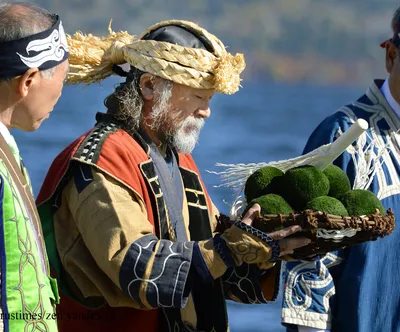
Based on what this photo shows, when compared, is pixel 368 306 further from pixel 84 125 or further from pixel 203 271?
pixel 84 125

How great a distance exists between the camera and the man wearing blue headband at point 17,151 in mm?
2670

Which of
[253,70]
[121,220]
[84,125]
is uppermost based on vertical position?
[253,70]

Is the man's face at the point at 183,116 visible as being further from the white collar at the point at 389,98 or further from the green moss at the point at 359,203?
the white collar at the point at 389,98

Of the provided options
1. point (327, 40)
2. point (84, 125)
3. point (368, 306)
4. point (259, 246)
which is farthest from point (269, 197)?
point (327, 40)

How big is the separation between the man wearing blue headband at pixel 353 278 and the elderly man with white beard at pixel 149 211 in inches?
11.0

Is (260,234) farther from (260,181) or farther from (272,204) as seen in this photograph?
(260,181)

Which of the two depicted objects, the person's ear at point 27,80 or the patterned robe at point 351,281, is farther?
the patterned robe at point 351,281

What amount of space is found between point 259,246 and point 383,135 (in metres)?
1.04

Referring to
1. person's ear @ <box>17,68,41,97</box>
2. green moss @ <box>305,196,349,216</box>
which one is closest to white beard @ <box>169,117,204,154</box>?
green moss @ <box>305,196,349,216</box>

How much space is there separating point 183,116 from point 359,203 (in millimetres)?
652

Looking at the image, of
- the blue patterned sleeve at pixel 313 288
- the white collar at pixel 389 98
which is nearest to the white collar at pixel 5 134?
the blue patterned sleeve at pixel 313 288

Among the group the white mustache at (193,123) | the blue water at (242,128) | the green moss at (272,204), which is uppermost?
the blue water at (242,128)

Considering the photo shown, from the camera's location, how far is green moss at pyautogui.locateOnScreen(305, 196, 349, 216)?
3.24m

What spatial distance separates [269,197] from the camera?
10.9 feet
